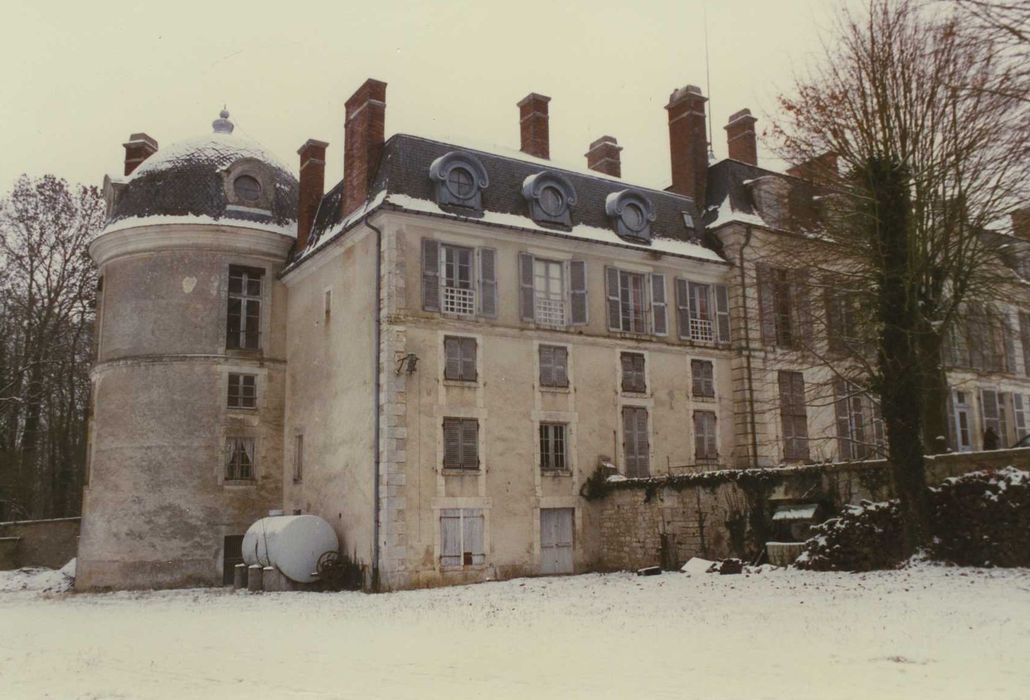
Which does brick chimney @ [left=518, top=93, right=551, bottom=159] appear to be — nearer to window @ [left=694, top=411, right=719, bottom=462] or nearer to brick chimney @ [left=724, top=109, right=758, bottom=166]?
brick chimney @ [left=724, top=109, right=758, bottom=166]

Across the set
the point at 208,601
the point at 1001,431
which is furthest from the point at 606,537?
the point at 1001,431

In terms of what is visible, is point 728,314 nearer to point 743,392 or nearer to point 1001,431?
point 743,392

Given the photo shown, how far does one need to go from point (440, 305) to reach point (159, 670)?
12071mm

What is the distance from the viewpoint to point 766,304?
24.6 meters

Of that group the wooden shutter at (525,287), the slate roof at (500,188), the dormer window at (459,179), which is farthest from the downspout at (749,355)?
the dormer window at (459,179)

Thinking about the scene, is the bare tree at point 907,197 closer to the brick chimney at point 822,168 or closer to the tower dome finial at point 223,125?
the brick chimney at point 822,168

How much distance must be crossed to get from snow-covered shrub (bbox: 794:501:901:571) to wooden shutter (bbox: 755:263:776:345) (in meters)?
8.88

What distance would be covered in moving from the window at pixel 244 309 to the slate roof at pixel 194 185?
1.49m

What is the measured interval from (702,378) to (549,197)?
20.0ft

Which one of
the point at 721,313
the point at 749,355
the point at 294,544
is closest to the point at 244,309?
the point at 294,544

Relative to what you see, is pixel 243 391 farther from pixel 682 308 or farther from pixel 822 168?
pixel 822 168

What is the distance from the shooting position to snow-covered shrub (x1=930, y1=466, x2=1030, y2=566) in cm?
1377

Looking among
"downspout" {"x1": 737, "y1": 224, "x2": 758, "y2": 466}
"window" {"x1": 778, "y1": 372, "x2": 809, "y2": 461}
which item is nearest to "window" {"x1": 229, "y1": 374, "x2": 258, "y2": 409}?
"downspout" {"x1": 737, "y1": 224, "x2": 758, "y2": 466}

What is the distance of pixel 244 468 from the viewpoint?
22812mm
